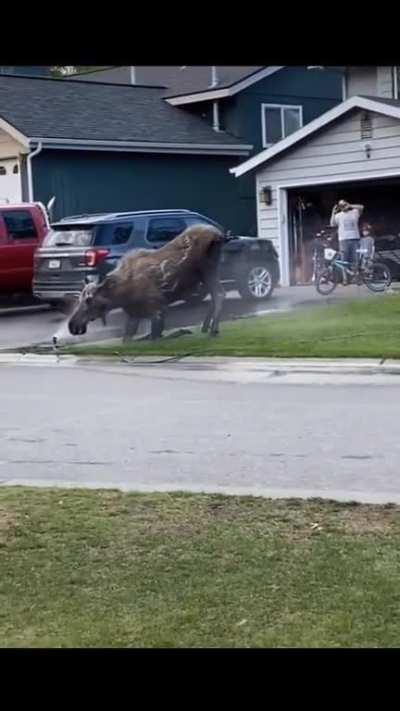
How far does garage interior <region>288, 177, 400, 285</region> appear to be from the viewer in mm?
13264

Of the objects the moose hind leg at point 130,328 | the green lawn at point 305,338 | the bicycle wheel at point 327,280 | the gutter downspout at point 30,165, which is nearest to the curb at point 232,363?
the green lawn at point 305,338

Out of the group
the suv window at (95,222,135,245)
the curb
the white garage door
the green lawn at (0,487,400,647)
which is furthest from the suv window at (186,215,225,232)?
the green lawn at (0,487,400,647)

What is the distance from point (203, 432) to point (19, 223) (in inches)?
307

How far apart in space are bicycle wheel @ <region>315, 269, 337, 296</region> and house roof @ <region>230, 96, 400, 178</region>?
579 cm

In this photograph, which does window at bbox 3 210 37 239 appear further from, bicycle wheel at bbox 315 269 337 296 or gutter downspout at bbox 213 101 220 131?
bicycle wheel at bbox 315 269 337 296

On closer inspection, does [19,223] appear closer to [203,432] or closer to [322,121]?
[322,121]

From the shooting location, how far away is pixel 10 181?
663 inches

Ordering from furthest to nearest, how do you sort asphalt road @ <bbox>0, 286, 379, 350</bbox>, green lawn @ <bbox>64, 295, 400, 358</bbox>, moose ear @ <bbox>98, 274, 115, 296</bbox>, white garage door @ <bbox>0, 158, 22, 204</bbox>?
1. white garage door @ <bbox>0, 158, 22, 204</bbox>
2. asphalt road @ <bbox>0, 286, 379, 350</bbox>
3. moose ear @ <bbox>98, 274, 115, 296</bbox>
4. green lawn @ <bbox>64, 295, 400, 358</bbox>

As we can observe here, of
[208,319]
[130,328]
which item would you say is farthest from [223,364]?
[130,328]

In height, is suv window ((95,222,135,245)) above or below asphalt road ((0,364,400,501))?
above
